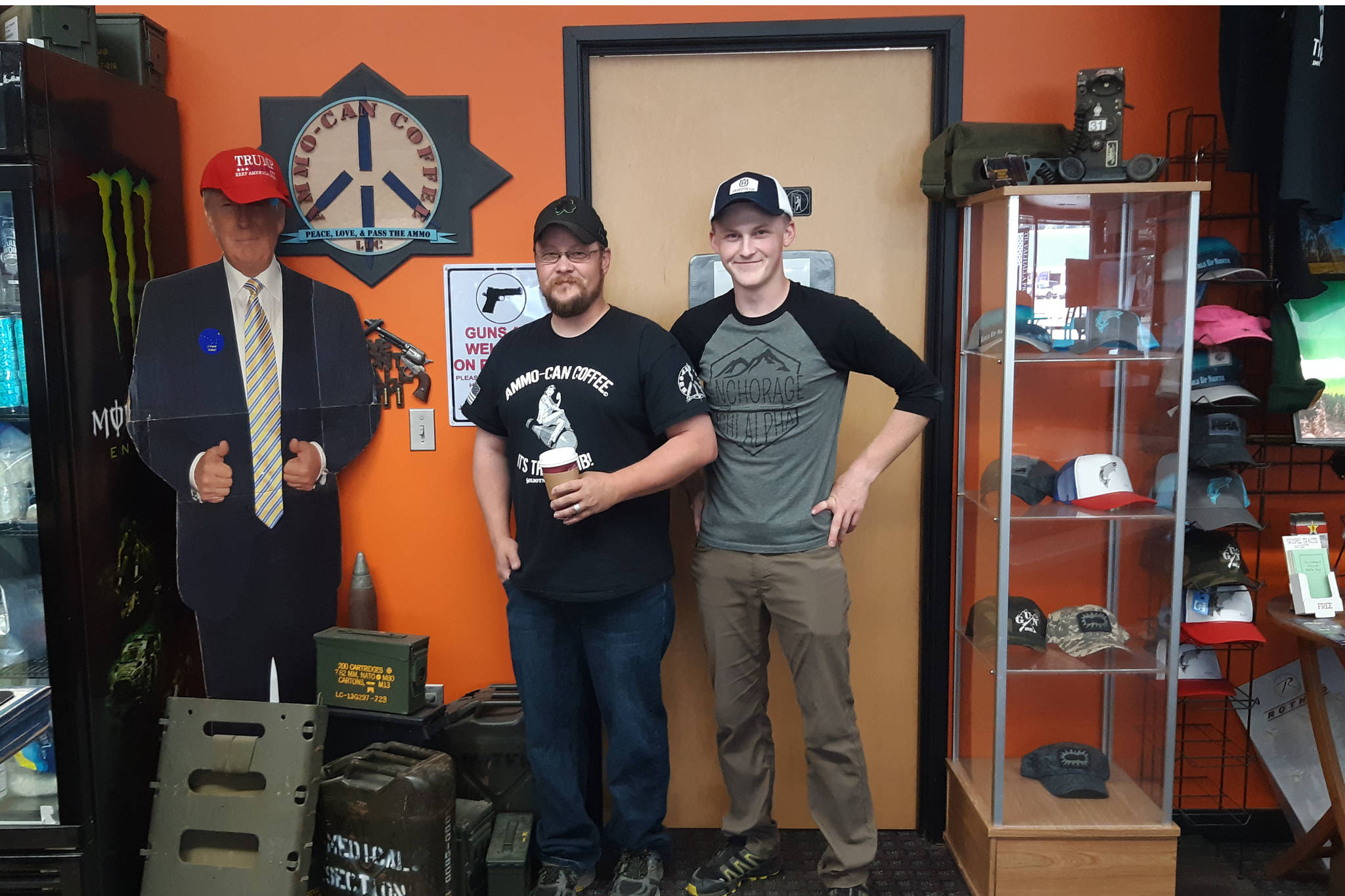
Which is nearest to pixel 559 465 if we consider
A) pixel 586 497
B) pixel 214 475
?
pixel 586 497

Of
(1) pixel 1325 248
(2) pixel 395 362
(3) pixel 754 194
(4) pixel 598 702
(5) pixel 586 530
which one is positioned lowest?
(4) pixel 598 702

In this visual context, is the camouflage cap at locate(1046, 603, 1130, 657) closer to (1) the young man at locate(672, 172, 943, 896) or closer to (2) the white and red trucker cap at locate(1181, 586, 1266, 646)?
(2) the white and red trucker cap at locate(1181, 586, 1266, 646)

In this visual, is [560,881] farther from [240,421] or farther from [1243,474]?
[1243,474]

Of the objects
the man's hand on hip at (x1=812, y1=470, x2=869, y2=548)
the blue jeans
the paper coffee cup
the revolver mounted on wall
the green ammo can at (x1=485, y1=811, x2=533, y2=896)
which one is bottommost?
the green ammo can at (x1=485, y1=811, x2=533, y2=896)

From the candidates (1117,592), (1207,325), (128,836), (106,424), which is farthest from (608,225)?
(128,836)

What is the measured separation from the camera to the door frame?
252 cm

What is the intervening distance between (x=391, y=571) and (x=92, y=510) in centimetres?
83

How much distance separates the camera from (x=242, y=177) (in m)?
2.38

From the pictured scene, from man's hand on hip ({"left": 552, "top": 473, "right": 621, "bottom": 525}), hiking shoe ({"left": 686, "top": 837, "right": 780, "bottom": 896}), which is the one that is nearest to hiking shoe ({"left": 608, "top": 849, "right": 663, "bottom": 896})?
hiking shoe ({"left": 686, "top": 837, "right": 780, "bottom": 896})

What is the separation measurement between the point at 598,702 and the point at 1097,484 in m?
1.48

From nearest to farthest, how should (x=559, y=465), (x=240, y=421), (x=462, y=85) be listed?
(x=559, y=465), (x=240, y=421), (x=462, y=85)

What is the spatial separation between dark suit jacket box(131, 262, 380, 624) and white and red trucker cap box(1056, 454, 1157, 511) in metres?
2.01

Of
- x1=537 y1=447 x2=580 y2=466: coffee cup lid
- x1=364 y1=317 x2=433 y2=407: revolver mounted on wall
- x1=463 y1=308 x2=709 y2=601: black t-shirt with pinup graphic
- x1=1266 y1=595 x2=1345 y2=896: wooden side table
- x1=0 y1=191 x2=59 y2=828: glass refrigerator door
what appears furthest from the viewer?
x1=364 y1=317 x2=433 y2=407: revolver mounted on wall

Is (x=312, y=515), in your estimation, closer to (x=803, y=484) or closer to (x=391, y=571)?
(x=391, y=571)
